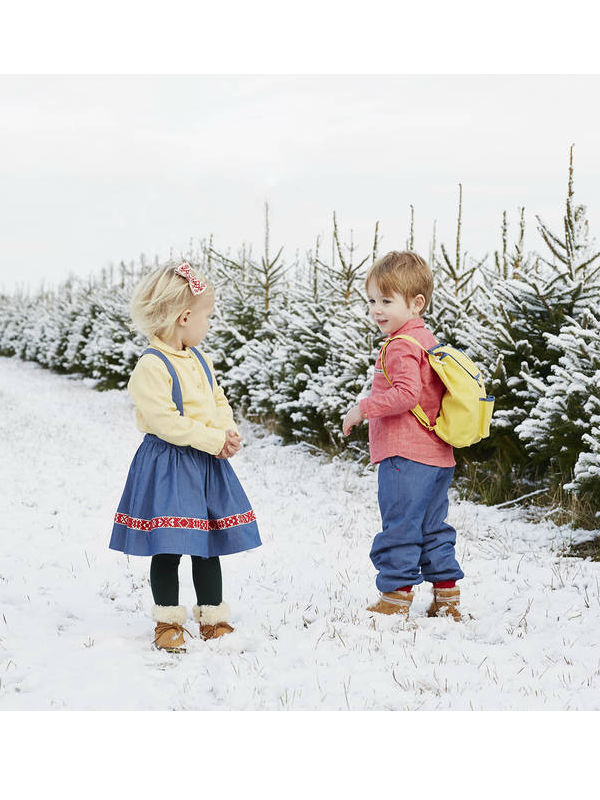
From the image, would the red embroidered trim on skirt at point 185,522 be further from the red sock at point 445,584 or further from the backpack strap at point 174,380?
the red sock at point 445,584

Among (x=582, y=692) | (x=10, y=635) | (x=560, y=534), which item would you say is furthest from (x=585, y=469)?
(x=10, y=635)

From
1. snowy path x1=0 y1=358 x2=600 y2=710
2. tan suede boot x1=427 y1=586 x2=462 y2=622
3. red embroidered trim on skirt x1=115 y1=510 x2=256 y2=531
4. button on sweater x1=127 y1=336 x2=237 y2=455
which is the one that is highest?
→ button on sweater x1=127 y1=336 x2=237 y2=455

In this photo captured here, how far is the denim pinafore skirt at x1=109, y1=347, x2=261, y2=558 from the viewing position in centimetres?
359

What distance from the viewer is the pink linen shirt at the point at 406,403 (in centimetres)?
382

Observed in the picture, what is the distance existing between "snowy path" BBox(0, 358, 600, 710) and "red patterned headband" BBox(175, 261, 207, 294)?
174 cm

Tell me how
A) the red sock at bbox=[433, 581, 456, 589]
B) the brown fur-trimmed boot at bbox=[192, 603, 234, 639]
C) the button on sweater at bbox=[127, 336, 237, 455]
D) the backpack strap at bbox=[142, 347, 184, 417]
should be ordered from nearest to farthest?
1. the button on sweater at bbox=[127, 336, 237, 455]
2. the backpack strap at bbox=[142, 347, 184, 417]
3. the brown fur-trimmed boot at bbox=[192, 603, 234, 639]
4. the red sock at bbox=[433, 581, 456, 589]

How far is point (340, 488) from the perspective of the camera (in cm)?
788

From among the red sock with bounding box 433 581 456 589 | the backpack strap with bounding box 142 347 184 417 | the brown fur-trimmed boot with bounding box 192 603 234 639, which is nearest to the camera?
the backpack strap with bounding box 142 347 184 417

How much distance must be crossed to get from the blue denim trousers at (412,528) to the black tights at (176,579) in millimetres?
884

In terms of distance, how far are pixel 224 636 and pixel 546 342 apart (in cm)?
442

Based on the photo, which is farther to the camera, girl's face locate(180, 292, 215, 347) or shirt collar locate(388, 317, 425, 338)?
shirt collar locate(388, 317, 425, 338)

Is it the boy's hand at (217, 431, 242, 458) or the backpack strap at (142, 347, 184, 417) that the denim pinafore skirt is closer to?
the backpack strap at (142, 347, 184, 417)

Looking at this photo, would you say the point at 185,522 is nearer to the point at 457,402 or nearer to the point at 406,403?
the point at 406,403

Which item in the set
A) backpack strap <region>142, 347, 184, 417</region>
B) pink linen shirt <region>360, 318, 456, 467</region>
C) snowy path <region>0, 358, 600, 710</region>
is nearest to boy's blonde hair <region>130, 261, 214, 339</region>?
backpack strap <region>142, 347, 184, 417</region>
